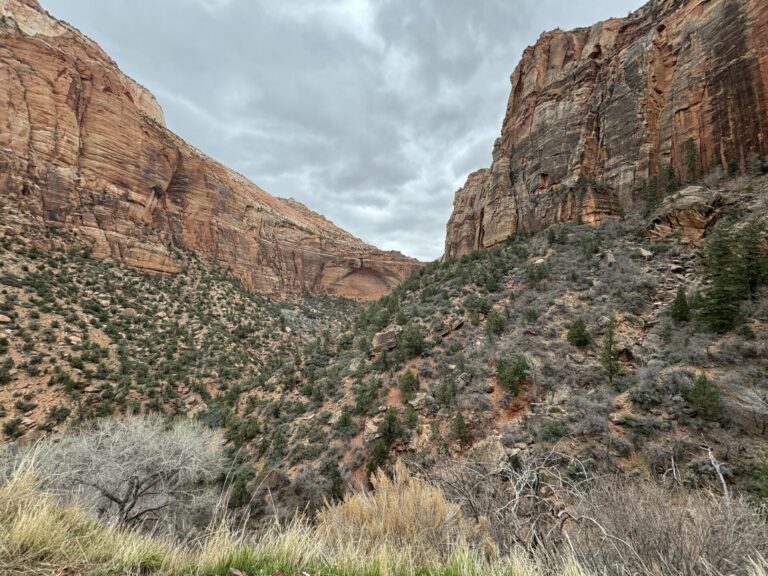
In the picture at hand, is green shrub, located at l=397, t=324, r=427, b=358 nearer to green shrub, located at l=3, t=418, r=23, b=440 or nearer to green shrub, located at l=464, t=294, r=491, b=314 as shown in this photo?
green shrub, located at l=464, t=294, r=491, b=314

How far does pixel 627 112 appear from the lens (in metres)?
22.2

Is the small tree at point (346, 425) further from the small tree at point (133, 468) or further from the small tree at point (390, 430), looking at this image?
the small tree at point (133, 468)

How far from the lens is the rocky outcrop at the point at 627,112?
1689cm

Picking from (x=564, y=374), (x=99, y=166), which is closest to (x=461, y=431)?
(x=564, y=374)

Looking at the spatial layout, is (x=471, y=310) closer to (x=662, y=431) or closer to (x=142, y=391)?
(x=662, y=431)

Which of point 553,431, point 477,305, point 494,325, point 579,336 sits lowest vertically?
point 553,431

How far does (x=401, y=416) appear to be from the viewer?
34.3 feet

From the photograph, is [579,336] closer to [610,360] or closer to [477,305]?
[610,360]

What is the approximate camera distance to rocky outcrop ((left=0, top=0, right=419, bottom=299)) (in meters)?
22.3

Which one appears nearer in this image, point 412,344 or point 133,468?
point 133,468

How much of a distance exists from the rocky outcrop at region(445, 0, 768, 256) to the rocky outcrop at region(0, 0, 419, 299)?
30356mm

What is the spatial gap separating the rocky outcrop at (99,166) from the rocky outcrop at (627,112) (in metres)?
30.4

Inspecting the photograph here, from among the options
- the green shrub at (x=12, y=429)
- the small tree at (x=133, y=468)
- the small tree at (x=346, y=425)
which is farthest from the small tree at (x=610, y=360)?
the green shrub at (x=12, y=429)

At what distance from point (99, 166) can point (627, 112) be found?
136 ft
